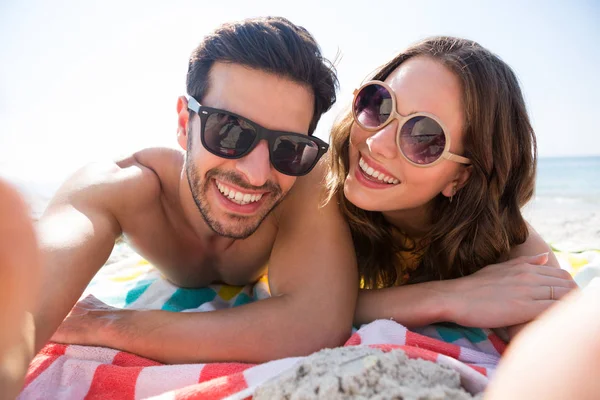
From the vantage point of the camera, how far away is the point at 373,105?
2223 millimetres

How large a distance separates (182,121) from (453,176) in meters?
1.53

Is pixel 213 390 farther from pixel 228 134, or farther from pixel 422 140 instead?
pixel 422 140

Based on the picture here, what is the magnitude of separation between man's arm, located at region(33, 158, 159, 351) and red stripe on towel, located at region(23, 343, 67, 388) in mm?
182

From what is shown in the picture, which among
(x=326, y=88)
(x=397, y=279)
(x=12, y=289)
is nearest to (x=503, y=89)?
(x=326, y=88)

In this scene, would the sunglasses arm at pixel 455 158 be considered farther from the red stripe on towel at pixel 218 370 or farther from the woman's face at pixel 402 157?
the red stripe on towel at pixel 218 370

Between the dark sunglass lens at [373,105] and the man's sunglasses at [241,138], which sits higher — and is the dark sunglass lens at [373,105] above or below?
above

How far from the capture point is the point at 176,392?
1.28m

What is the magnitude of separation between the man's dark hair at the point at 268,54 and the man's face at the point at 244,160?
50 millimetres

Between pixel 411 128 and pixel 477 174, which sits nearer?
pixel 411 128

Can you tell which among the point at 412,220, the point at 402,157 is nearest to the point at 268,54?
the point at 402,157

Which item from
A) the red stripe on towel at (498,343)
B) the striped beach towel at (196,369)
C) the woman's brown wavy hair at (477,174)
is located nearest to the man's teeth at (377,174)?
the woman's brown wavy hair at (477,174)

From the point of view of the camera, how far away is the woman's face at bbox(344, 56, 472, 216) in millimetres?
2098

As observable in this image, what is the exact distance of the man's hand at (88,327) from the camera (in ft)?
5.89

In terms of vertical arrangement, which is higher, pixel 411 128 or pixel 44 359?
pixel 411 128
